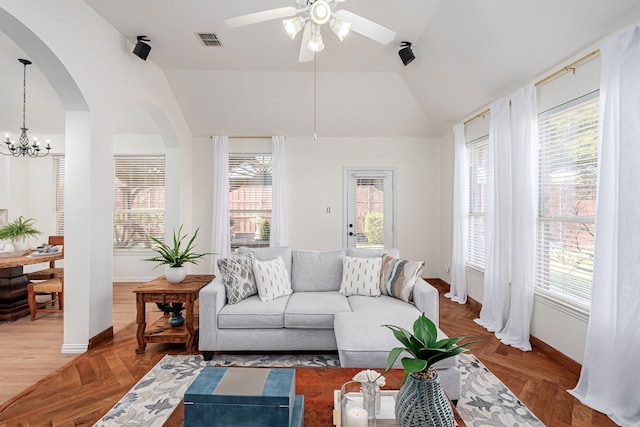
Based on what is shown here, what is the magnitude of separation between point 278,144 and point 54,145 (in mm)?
3888

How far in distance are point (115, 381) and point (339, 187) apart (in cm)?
421

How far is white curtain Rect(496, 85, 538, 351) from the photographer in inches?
123

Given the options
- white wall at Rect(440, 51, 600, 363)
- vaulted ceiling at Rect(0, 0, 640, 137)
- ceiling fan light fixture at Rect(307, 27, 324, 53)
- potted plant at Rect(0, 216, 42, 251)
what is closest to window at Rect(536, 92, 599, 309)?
white wall at Rect(440, 51, 600, 363)

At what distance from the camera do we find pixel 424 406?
1.14 m

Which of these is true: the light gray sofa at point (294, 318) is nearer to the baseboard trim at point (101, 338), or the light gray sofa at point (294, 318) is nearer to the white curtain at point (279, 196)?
the baseboard trim at point (101, 338)

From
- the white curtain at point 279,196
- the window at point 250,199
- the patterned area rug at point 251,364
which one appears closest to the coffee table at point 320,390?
the patterned area rug at point 251,364

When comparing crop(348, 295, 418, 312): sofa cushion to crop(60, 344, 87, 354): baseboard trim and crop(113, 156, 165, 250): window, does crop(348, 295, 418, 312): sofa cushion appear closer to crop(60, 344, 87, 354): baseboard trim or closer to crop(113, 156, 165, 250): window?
crop(60, 344, 87, 354): baseboard trim

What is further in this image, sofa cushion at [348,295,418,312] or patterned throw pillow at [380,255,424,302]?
patterned throw pillow at [380,255,424,302]

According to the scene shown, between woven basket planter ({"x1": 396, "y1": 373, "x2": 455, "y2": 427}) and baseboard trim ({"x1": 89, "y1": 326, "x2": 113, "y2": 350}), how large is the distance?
307 centimetres

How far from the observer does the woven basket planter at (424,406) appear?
114 centimetres

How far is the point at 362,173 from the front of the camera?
19.3 feet

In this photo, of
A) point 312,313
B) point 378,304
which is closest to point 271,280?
point 312,313

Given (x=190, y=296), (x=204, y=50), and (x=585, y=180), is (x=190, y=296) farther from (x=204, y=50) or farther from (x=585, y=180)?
(x=585, y=180)

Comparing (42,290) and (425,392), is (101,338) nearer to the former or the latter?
(42,290)
